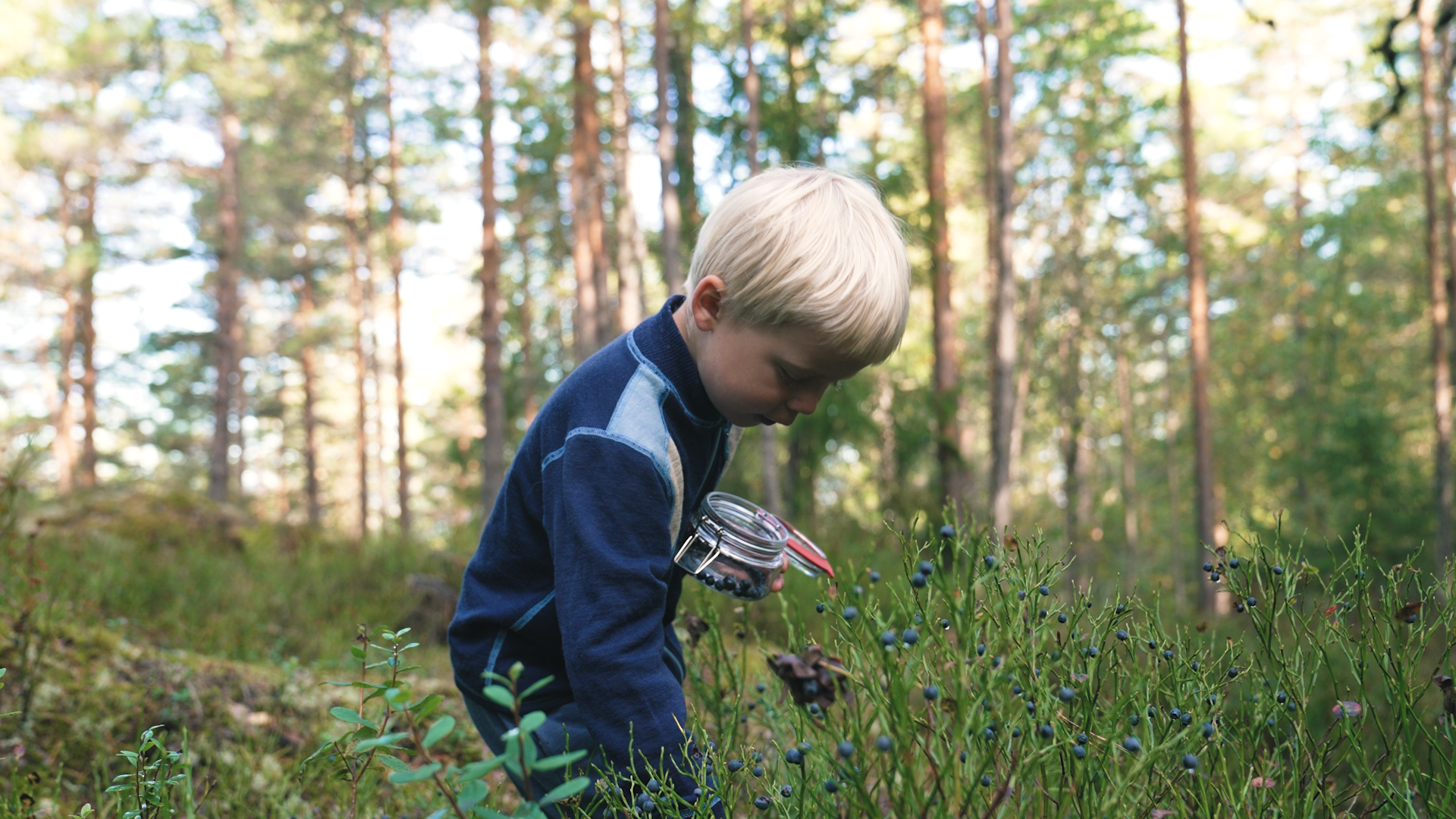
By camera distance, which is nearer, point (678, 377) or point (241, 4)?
point (678, 377)

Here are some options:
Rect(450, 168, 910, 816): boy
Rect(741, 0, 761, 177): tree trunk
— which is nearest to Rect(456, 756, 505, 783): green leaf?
Rect(450, 168, 910, 816): boy

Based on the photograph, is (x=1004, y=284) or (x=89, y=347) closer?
(x=1004, y=284)

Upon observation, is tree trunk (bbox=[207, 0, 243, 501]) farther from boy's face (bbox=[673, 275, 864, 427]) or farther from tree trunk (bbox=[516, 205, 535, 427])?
boy's face (bbox=[673, 275, 864, 427])

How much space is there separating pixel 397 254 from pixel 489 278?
7.81 m

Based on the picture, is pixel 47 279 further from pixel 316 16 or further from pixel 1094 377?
pixel 1094 377

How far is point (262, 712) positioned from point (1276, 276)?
24.6 meters

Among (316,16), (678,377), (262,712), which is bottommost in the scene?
(262,712)

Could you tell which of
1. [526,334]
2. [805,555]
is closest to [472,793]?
[805,555]

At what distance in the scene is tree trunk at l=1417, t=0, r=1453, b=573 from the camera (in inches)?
534

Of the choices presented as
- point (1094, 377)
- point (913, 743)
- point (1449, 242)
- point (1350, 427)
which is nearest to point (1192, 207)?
point (1449, 242)

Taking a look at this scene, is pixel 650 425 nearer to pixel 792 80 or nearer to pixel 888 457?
pixel 888 457

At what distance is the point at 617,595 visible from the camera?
1.51 m

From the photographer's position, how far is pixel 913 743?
0.91 m

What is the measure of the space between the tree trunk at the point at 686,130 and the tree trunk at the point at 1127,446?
15357 mm
